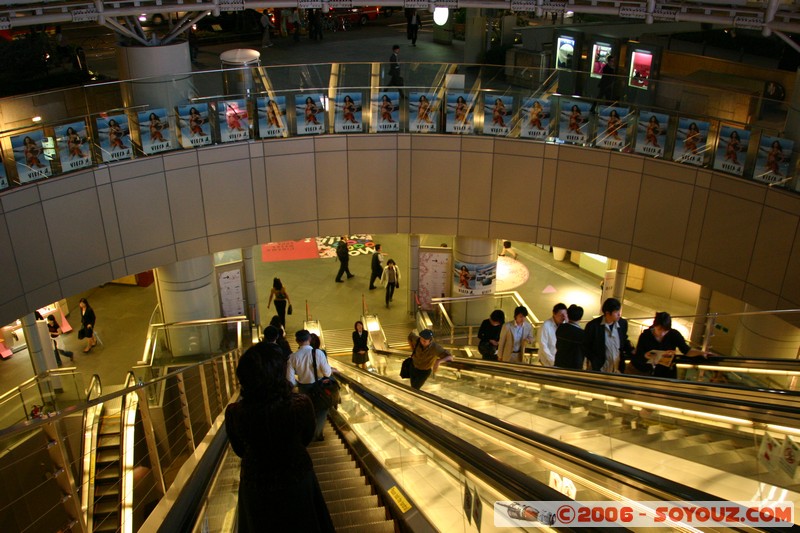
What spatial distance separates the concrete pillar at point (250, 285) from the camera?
15422 mm

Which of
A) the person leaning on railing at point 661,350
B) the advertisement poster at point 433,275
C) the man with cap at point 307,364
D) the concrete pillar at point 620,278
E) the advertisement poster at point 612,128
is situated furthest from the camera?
the advertisement poster at point 433,275

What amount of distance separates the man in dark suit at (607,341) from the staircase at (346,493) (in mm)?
2570

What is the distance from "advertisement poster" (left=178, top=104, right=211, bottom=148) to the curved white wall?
0.72 feet

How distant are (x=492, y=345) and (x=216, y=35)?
16.3 m

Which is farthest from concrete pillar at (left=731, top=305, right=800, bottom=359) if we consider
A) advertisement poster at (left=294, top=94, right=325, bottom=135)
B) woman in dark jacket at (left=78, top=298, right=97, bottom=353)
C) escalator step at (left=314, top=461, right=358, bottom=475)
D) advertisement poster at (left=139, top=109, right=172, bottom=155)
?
woman in dark jacket at (left=78, top=298, right=97, bottom=353)

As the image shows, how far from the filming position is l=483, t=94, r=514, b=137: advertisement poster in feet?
43.8

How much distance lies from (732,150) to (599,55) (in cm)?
491

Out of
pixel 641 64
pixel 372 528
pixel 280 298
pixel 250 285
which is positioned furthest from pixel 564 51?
pixel 372 528

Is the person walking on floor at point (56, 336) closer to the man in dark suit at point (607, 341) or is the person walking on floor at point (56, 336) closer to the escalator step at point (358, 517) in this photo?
the man in dark suit at point (607, 341)

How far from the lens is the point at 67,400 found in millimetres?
11836

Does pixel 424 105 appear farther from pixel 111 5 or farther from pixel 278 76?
pixel 111 5

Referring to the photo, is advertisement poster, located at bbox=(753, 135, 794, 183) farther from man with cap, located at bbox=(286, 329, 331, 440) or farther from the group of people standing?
man with cap, located at bbox=(286, 329, 331, 440)

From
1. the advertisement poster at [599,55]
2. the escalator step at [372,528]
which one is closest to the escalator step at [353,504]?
the escalator step at [372,528]

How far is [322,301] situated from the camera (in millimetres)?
16641
